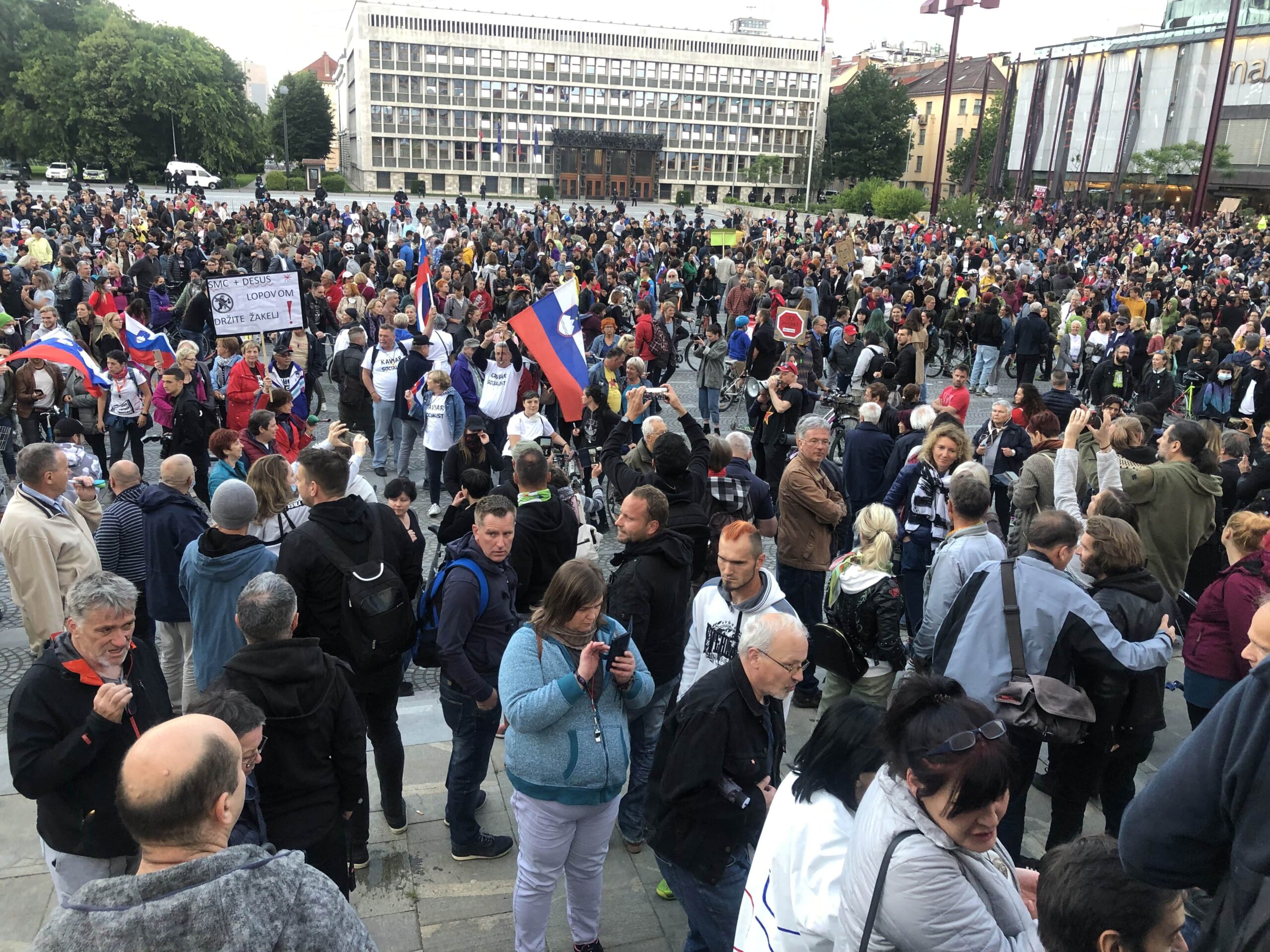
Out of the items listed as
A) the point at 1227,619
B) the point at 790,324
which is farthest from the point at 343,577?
the point at 790,324

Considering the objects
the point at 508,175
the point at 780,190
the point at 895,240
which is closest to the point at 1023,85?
the point at 780,190

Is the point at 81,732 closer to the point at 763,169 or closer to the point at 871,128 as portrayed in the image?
the point at 763,169

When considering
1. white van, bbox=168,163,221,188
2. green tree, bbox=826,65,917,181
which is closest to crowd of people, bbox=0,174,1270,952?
white van, bbox=168,163,221,188

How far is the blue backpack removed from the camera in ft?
12.6

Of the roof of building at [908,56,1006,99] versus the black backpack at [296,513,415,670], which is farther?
the roof of building at [908,56,1006,99]

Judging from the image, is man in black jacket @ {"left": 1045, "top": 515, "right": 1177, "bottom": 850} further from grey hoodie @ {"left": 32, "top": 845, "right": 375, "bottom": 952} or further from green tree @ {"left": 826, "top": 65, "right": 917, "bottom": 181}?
green tree @ {"left": 826, "top": 65, "right": 917, "bottom": 181}

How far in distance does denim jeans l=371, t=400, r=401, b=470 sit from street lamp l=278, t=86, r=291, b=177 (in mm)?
68514

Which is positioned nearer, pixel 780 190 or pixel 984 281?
pixel 984 281

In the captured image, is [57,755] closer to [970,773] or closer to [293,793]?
[293,793]

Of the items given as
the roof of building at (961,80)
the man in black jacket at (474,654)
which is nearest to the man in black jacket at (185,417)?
the man in black jacket at (474,654)

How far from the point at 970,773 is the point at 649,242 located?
2537cm

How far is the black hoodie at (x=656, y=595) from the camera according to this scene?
12.9ft

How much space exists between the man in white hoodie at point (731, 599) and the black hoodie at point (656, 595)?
221 mm

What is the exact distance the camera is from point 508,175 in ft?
269
